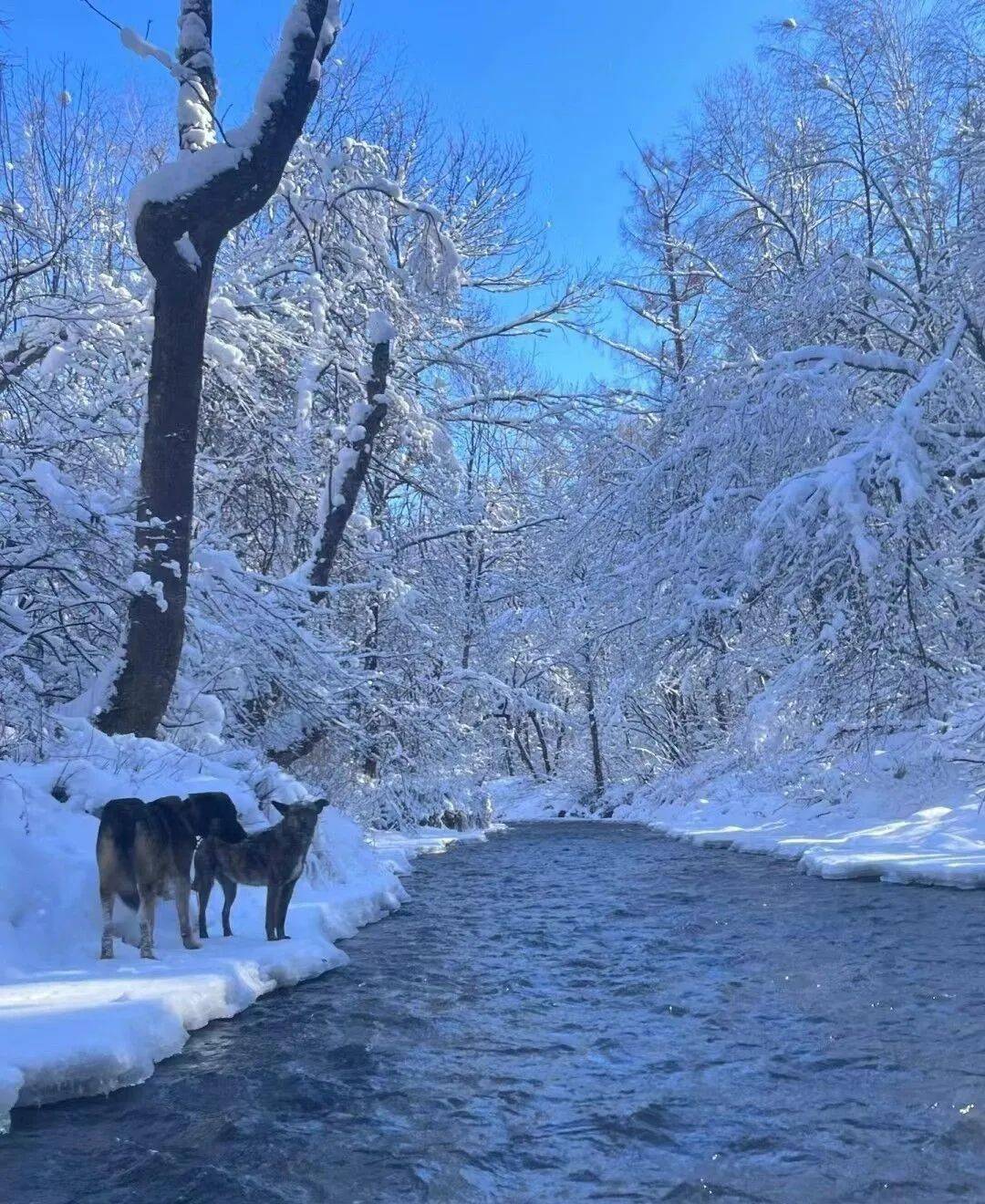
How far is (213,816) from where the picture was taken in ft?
22.8

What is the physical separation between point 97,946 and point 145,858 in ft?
2.08

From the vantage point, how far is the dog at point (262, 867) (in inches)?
282

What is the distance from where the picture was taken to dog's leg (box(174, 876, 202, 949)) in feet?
21.7

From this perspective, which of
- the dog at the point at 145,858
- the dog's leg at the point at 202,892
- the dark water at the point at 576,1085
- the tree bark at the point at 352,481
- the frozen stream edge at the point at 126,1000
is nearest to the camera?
the dark water at the point at 576,1085

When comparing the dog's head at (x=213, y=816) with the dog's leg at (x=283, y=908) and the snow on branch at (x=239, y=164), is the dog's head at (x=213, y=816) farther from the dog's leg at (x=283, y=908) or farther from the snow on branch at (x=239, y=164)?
the snow on branch at (x=239, y=164)

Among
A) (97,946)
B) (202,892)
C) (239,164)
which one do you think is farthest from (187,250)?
(97,946)

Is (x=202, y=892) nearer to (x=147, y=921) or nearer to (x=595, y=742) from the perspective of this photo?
(x=147, y=921)

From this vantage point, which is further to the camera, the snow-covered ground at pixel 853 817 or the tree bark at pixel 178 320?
the snow-covered ground at pixel 853 817

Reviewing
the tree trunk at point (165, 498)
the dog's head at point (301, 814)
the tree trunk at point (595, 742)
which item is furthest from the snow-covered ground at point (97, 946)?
the tree trunk at point (595, 742)

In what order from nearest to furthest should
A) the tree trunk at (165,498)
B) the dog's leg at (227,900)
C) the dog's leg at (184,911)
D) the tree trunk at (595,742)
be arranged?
the dog's leg at (184,911) → the dog's leg at (227,900) → the tree trunk at (165,498) → the tree trunk at (595,742)

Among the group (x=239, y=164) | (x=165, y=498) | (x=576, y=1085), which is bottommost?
(x=576, y=1085)

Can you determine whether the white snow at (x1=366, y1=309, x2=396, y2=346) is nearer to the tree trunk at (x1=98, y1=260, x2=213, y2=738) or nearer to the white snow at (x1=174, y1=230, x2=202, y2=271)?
the tree trunk at (x1=98, y1=260, x2=213, y2=738)

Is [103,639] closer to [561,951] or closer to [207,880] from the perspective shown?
[207,880]

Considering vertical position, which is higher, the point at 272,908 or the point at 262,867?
the point at 262,867
